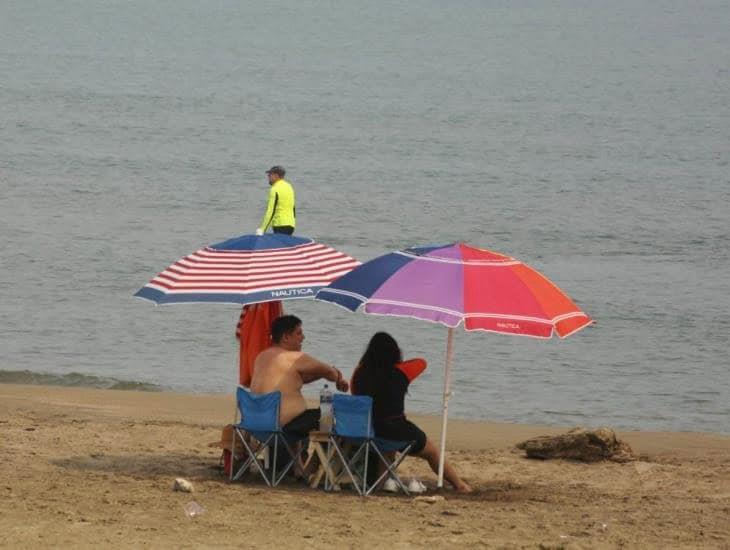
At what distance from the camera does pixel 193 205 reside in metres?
28.9

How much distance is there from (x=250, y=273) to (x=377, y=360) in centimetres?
99

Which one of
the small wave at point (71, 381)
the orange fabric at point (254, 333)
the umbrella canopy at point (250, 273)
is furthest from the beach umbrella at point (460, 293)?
the small wave at point (71, 381)

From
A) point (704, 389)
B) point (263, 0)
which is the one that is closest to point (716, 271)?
point (704, 389)

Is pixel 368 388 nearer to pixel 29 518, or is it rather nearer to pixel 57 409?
pixel 29 518

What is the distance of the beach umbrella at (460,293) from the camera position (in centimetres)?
881

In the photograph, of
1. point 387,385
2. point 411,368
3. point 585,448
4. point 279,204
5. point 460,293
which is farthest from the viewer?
point 279,204

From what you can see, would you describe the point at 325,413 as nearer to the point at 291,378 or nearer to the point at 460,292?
the point at 291,378

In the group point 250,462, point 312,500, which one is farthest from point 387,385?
point 250,462

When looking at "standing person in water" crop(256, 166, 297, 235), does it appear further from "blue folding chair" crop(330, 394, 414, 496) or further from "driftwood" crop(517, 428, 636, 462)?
"blue folding chair" crop(330, 394, 414, 496)

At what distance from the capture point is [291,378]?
9.40 metres

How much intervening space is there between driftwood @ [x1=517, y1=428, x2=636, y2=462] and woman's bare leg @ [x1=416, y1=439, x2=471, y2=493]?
1.60m

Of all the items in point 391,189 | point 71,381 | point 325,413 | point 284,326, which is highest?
point 391,189

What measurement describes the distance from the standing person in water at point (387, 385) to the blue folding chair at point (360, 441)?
98 millimetres

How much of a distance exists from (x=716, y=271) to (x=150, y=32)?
5924cm
